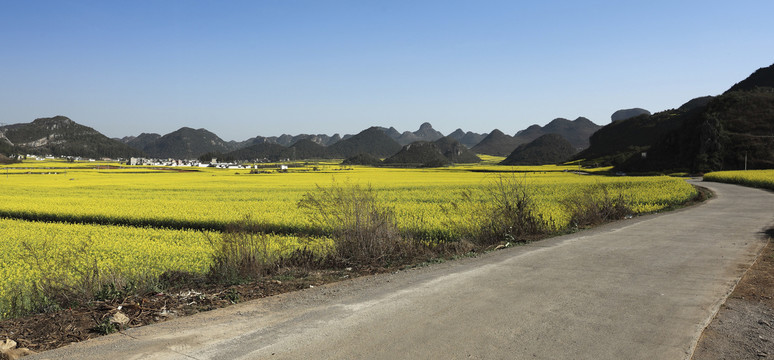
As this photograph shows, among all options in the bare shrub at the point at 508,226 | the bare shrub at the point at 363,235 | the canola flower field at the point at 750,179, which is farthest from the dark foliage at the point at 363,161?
the bare shrub at the point at 363,235

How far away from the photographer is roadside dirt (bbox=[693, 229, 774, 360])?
15.4 feet

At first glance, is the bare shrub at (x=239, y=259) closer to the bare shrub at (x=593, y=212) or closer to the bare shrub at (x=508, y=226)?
the bare shrub at (x=508, y=226)

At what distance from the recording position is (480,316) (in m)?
5.73

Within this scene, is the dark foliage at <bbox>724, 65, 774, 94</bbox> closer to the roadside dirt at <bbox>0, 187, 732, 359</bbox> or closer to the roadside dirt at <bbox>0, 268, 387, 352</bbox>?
the roadside dirt at <bbox>0, 187, 732, 359</bbox>

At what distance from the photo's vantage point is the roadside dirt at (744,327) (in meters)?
4.69

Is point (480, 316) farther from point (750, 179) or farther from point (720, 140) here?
point (720, 140)

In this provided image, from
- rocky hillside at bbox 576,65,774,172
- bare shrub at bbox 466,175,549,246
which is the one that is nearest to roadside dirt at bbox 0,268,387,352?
bare shrub at bbox 466,175,549,246

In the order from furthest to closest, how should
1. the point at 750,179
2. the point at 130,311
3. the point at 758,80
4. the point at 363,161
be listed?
the point at 363,161
the point at 758,80
the point at 750,179
the point at 130,311

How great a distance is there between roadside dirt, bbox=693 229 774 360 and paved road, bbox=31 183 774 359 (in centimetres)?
15

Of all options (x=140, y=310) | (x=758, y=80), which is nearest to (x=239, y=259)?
(x=140, y=310)

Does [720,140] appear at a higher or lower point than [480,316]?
higher

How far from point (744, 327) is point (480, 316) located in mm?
2956

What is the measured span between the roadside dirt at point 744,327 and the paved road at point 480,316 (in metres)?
0.15

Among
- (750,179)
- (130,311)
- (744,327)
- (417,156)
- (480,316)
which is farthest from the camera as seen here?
(417,156)
